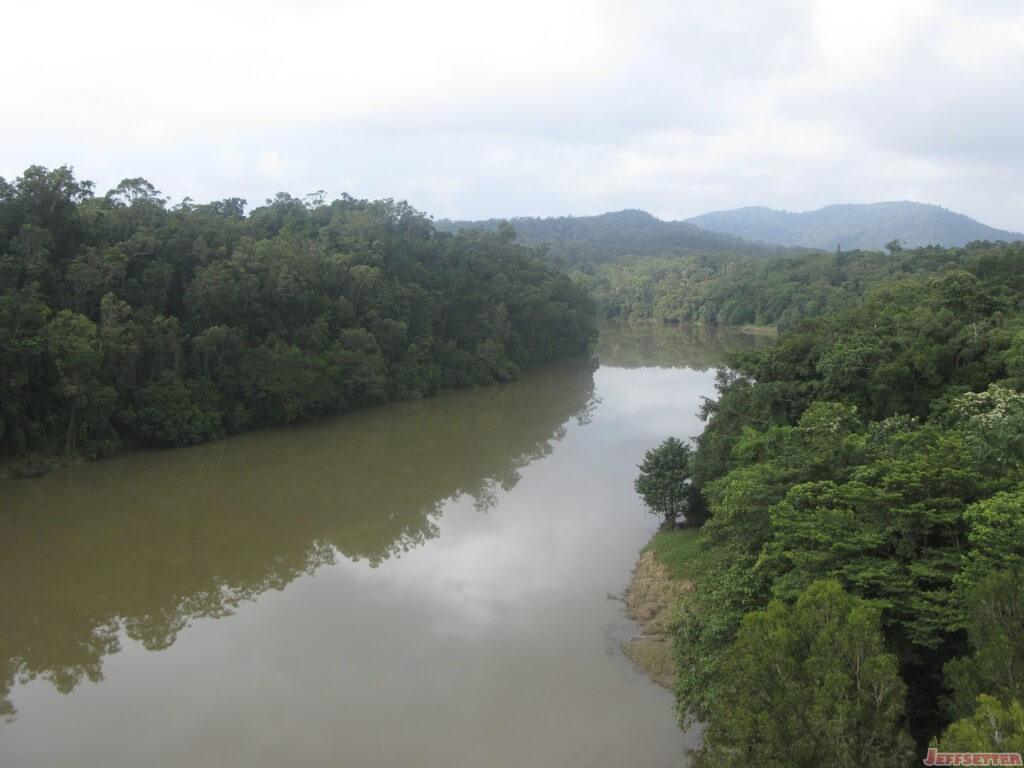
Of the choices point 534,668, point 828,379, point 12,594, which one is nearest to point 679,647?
point 534,668

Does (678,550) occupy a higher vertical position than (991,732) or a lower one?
lower

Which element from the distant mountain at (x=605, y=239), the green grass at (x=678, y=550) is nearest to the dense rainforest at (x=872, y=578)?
the green grass at (x=678, y=550)

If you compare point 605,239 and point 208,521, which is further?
point 605,239

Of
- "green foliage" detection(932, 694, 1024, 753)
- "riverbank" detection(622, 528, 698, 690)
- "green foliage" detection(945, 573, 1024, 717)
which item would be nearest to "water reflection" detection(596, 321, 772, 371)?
"riverbank" detection(622, 528, 698, 690)

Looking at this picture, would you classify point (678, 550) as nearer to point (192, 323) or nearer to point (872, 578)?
point (872, 578)

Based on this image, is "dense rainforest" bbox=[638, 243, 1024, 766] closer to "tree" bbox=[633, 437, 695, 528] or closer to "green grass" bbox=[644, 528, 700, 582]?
"green grass" bbox=[644, 528, 700, 582]

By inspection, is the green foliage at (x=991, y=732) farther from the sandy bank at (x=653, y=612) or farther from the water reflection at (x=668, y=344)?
the water reflection at (x=668, y=344)

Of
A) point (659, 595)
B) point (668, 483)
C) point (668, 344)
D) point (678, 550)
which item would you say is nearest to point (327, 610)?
point (659, 595)
